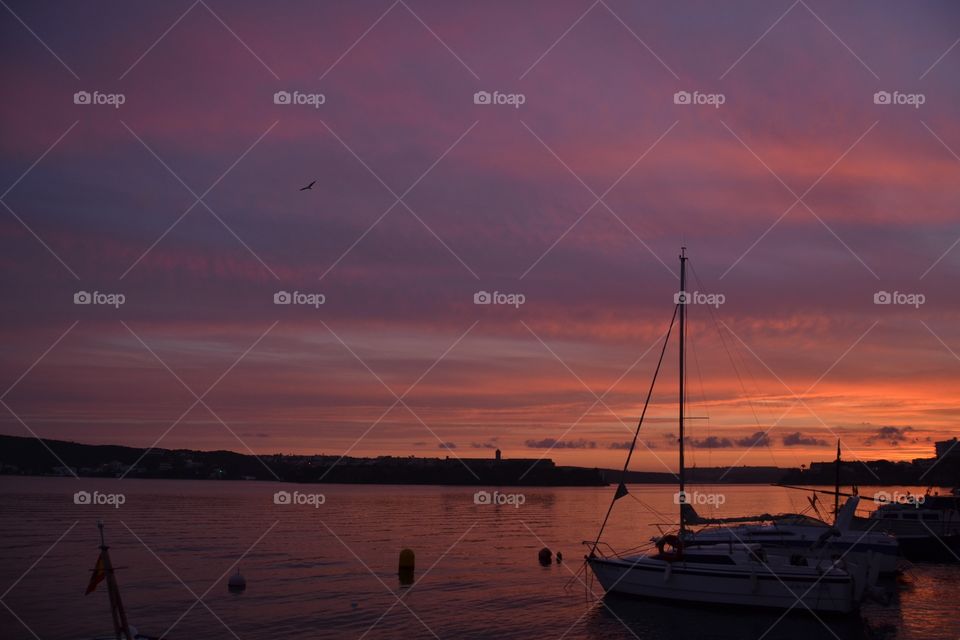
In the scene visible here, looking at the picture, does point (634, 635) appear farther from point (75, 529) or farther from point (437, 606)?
point (75, 529)

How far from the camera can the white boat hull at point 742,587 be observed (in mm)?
36938

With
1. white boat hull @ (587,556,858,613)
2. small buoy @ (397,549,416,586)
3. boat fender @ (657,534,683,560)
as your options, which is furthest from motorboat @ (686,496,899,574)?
small buoy @ (397,549,416,586)

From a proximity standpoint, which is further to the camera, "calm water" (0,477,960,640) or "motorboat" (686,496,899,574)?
"motorboat" (686,496,899,574)

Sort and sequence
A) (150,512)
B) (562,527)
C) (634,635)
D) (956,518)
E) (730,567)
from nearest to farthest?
(634,635), (730,567), (956,518), (562,527), (150,512)

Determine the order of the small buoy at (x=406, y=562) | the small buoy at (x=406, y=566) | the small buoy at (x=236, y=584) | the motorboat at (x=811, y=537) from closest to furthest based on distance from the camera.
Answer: the motorboat at (x=811, y=537), the small buoy at (x=236, y=584), the small buoy at (x=406, y=566), the small buoy at (x=406, y=562)

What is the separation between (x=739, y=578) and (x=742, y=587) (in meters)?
0.39

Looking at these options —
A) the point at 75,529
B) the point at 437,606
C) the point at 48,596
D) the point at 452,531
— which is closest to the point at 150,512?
the point at 75,529

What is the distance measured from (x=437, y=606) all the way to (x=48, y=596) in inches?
772

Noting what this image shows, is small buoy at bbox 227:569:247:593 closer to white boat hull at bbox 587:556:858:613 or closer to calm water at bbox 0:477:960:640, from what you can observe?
calm water at bbox 0:477:960:640

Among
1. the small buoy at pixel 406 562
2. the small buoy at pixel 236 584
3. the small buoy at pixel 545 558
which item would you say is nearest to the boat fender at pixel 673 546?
the small buoy at pixel 406 562

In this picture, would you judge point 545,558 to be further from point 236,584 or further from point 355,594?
point 236,584

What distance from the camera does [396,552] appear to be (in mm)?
66875

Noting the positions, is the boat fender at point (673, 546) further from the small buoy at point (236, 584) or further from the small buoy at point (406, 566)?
the small buoy at point (236, 584)

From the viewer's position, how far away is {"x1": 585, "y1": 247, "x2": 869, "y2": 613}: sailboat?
37.0 m
